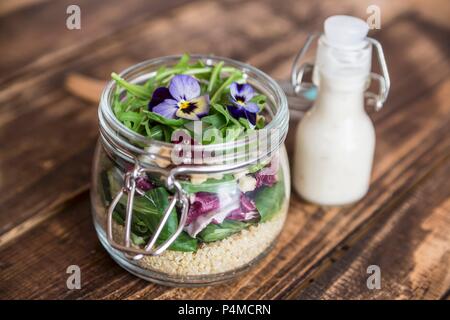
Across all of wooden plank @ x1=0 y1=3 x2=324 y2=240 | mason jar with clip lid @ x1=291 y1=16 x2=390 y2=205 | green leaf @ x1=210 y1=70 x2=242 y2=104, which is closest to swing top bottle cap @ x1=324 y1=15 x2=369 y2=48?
mason jar with clip lid @ x1=291 y1=16 x2=390 y2=205

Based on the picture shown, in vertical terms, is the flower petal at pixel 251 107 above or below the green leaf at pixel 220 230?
above

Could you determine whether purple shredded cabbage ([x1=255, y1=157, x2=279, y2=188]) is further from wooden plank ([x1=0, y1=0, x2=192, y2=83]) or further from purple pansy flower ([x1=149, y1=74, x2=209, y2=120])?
wooden plank ([x1=0, y1=0, x2=192, y2=83])

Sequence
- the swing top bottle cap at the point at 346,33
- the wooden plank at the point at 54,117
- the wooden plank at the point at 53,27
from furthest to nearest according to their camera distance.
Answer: the wooden plank at the point at 53,27
the wooden plank at the point at 54,117
the swing top bottle cap at the point at 346,33

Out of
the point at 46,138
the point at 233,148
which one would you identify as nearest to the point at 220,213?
the point at 233,148

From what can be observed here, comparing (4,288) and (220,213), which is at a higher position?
(220,213)

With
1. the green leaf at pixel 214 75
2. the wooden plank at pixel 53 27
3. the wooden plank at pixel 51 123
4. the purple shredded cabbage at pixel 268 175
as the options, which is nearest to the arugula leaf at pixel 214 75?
the green leaf at pixel 214 75

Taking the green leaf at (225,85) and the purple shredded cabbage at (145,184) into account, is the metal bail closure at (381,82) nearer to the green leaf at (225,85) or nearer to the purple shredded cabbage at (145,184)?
the green leaf at (225,85)

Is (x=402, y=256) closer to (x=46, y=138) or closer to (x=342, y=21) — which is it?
(x=342, y=21)
